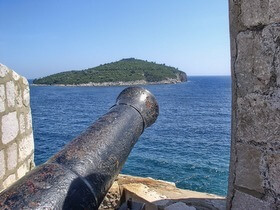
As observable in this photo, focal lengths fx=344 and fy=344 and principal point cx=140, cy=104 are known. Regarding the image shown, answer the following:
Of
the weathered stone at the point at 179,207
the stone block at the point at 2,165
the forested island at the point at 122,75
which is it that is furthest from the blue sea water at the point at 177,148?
the forested island at the point at 122,75

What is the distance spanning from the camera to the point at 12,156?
321 centimetres

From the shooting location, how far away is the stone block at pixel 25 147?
340 centimetres

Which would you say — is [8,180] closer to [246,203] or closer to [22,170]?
[22,170]

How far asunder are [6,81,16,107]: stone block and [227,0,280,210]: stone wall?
218 cm

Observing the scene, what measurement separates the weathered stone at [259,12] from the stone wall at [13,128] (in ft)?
7.30

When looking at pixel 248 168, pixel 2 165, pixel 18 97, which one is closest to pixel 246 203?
pixel 248 168

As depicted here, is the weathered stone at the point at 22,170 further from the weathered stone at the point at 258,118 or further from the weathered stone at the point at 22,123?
the weathered stone at the point at 258,118

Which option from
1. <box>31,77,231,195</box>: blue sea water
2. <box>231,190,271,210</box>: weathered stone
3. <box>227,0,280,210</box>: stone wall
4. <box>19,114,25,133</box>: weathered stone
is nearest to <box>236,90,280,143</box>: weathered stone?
<box>227,0,280,210</box>: stone wall

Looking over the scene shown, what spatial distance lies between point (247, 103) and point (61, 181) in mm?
1009

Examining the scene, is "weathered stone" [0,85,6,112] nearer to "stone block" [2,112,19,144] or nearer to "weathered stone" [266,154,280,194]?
"stone block" [2,112,19,144]

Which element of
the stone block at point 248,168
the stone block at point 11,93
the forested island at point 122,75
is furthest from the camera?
the forested island at point 122,75

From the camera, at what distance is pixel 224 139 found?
23500mm

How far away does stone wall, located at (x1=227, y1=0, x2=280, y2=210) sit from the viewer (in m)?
1.49

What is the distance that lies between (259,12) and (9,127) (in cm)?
243
